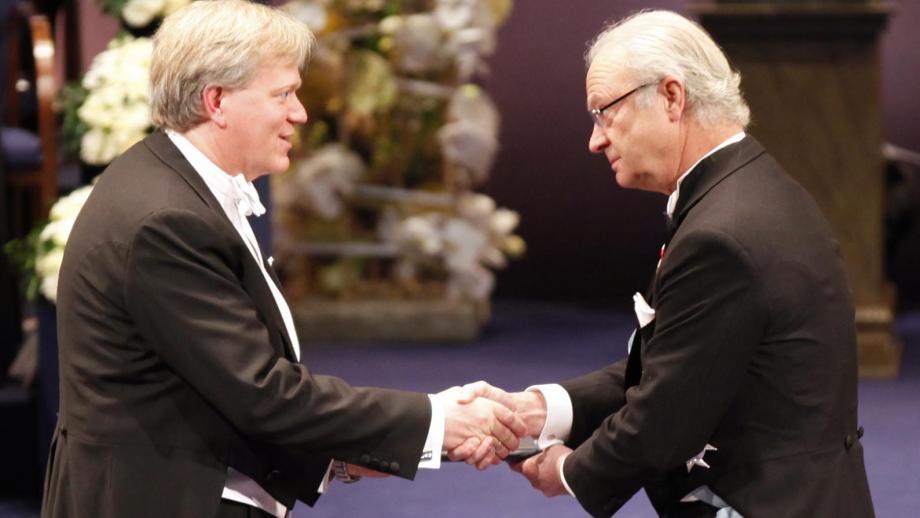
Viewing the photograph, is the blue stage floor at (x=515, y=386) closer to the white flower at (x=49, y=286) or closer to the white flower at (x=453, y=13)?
the white flower at (x=49, y=286)

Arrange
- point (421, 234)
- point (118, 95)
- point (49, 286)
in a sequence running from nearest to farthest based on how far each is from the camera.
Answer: point (118, 95) < point (49, 286) < point (421, 234)

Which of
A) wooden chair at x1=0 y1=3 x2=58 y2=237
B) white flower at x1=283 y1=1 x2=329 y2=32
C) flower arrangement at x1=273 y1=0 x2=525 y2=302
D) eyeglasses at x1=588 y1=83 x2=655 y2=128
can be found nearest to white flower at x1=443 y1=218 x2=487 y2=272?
flower arrangement at x1=273 y1=0 x2=525 y2=302

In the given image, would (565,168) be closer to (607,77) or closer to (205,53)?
(607,77)

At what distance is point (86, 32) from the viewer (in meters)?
7.58

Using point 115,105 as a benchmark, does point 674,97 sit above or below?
above

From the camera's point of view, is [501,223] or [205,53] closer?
[205,53]

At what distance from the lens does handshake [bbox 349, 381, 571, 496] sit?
2.67 meters

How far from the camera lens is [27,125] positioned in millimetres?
5652

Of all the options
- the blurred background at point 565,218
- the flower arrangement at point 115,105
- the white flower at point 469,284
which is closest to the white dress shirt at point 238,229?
the blurred background at point 565,218

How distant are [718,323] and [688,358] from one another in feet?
0.25

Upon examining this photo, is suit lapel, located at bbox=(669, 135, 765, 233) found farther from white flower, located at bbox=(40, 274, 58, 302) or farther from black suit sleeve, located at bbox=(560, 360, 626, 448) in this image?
white flower, located at bbox=(40, 274, 58, 302)

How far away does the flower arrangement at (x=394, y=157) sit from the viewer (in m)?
6.23

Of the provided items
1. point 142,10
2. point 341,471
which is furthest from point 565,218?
point 341,471

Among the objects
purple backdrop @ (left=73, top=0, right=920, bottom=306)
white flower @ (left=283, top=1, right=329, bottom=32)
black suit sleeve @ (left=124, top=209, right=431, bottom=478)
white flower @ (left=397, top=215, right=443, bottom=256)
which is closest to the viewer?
black suit sleeve @ (left=124, top=209, right=431, bottom=478)
